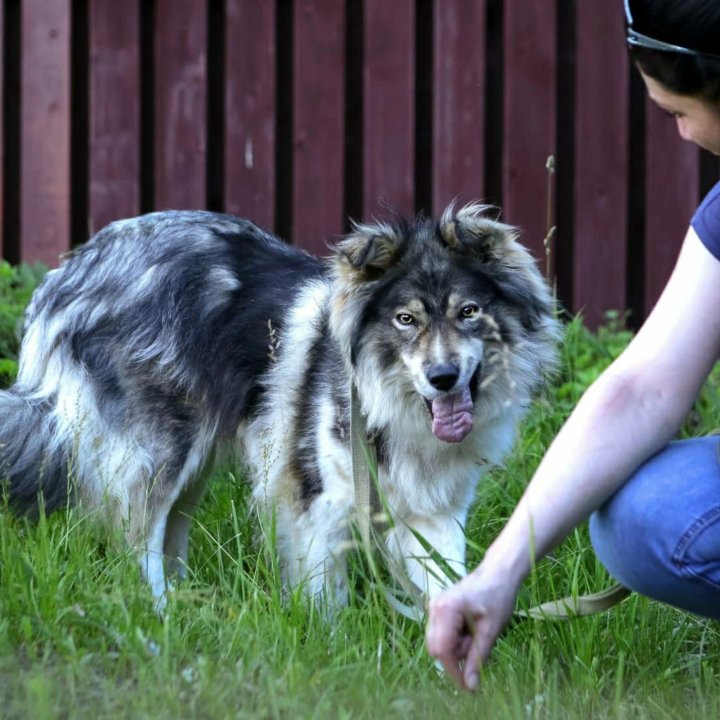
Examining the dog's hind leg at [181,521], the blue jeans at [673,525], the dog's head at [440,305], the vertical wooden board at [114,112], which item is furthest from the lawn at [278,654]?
the vertical wooden board at [114,112]

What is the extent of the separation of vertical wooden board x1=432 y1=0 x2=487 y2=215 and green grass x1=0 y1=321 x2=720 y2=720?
8.60ft

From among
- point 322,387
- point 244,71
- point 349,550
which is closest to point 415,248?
point 322,387

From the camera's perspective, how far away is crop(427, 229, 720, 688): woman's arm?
204cm

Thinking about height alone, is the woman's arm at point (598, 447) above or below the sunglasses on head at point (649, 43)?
below

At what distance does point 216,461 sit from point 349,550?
651 mm

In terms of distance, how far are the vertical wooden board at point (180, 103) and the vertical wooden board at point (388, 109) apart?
74 cm

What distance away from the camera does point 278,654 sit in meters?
2.62

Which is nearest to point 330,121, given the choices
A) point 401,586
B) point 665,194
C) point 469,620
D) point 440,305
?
point 665,194

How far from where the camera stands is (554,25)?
5.66 meters

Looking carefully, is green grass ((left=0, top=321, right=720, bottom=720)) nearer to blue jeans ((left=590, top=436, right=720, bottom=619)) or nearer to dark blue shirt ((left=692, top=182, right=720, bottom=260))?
blue jeans ((left=590, top=436, right=720, bottom=619))

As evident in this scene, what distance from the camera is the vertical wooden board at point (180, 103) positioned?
558cm

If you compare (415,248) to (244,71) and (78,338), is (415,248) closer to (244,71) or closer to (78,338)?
(78,338)

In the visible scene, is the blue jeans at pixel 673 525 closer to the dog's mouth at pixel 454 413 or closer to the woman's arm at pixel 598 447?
the woman's arm at pixel 598 447

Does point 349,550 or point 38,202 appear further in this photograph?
point 38,202
